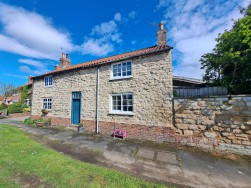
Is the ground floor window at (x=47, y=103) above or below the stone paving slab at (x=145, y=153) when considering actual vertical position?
above

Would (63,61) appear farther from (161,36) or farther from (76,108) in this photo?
(161,36)

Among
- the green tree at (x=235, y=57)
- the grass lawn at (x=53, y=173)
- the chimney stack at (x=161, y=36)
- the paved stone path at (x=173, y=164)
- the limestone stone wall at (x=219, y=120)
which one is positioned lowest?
the paved stone path at (x=173, y=164)

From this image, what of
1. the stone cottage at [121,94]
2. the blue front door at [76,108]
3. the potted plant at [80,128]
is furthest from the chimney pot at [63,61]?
the potted plant at [80,128]

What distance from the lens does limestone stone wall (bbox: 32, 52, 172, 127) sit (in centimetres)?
800

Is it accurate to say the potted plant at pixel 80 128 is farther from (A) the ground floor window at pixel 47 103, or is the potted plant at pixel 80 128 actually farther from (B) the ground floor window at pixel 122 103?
(A) the ground floor window at pixel 47 103

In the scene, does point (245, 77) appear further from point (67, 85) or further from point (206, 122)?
point (67, 85)

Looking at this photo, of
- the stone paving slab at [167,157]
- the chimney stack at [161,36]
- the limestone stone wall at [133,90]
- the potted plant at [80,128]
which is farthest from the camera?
the potted plant at [80,128]

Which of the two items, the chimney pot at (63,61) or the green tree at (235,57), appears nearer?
the green tree at (235,57)

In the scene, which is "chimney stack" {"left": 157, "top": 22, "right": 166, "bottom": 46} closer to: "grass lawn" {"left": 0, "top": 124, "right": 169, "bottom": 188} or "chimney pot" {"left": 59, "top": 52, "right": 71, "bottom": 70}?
"grass lawn" {"left": 0, "top": 124, "right": 169, "bottom": 188}

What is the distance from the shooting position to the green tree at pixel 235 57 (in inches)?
256

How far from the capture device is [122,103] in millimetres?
9523

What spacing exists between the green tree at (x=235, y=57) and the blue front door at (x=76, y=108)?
35.6ft

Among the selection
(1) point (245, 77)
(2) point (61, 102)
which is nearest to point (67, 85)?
(2) point (61, 102)

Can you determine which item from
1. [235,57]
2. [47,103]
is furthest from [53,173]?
[47,103]
